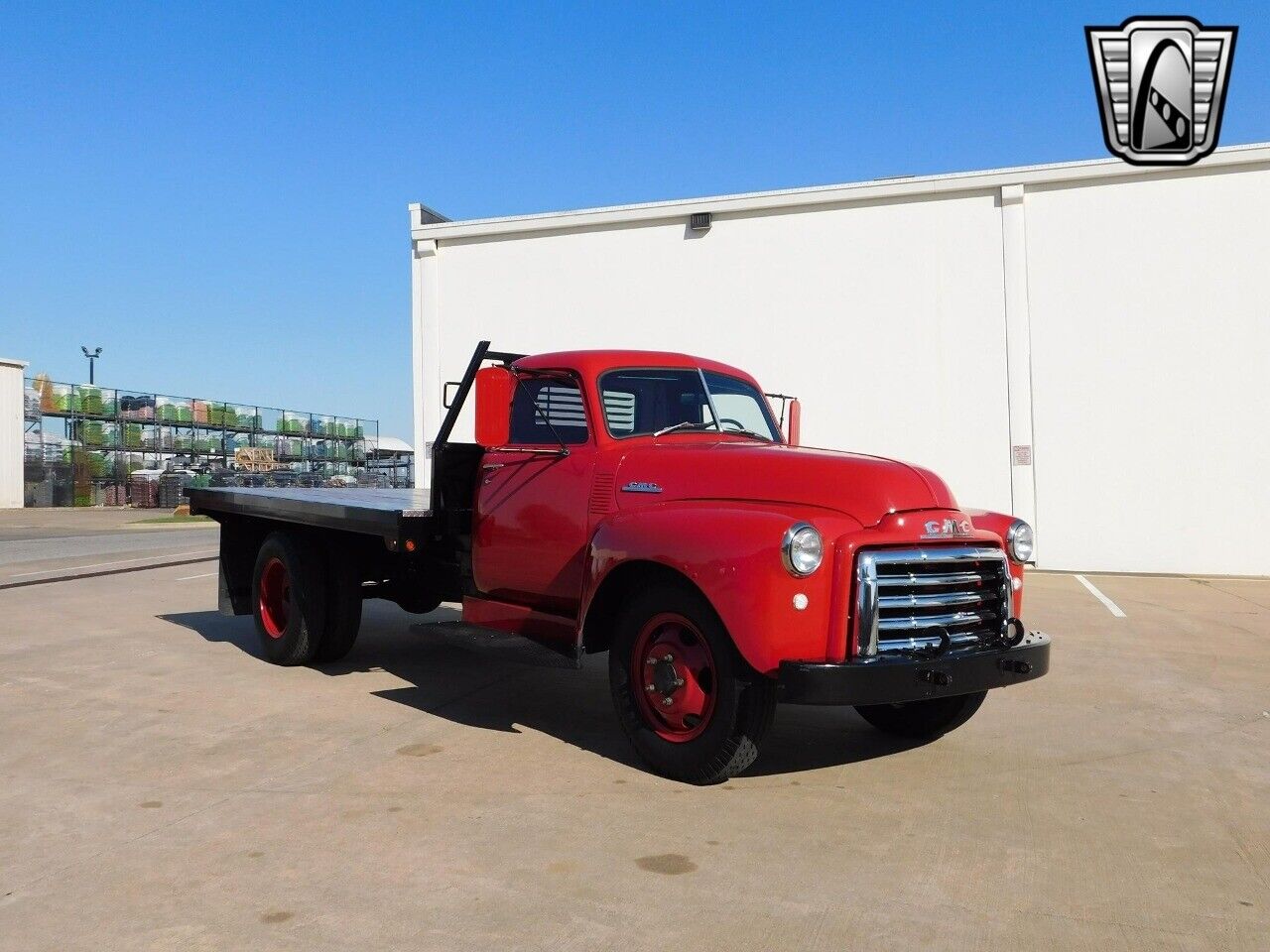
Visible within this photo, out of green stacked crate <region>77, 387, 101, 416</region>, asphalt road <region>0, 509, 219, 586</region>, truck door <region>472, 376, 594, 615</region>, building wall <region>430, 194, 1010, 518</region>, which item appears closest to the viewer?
truck door <region>472, 376, 594, 615</region>

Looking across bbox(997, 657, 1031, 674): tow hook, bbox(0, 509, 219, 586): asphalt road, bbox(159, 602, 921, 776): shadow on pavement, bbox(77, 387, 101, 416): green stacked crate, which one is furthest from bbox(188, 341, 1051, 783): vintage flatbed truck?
bbox(77, 387, 101, 416): green stacked crate

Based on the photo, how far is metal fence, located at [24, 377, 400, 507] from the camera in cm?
4019

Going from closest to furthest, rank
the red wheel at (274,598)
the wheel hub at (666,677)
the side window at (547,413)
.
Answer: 1. the wheel hub at (666,677)
2. the side window at (547,413)
3. the red wheel at (274,598)

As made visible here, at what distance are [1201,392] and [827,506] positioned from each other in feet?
42.1

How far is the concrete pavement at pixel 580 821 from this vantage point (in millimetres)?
3199

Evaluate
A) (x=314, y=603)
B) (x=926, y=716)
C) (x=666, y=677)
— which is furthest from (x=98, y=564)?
(x=926, y=716)

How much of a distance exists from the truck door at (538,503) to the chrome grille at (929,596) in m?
1.58

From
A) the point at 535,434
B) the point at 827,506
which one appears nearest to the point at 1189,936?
the point at 827,506

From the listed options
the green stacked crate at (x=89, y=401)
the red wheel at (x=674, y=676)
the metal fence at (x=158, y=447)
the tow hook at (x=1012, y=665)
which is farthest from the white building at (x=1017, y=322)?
the green stacked crate at (x=89, y=401)

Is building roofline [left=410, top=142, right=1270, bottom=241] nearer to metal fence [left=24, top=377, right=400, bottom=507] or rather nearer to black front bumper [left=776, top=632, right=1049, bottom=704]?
black front bumper [left=776, top=632, right=1049, bottom=704]

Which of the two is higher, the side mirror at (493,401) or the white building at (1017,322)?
the white building at (1017,322)

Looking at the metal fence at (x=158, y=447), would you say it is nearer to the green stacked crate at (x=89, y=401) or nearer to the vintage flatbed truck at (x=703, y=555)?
the green stacked crate at (x=89, y=401)

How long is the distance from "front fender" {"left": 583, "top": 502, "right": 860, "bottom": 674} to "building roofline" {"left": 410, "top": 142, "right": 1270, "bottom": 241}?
13.0 meters

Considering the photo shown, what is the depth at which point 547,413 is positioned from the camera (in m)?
5.81
